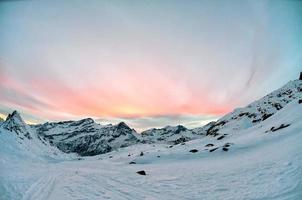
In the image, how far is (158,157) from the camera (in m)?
61.5

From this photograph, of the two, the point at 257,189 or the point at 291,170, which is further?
the point at 291,170

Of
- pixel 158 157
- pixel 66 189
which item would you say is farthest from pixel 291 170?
pixel 158 157

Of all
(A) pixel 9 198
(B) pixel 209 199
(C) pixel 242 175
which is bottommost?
(A) pixel 9 198

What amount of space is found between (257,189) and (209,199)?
10.9ft

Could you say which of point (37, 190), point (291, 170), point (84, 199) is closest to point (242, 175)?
point (291, 170)

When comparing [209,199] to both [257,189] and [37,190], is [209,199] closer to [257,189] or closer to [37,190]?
[257,189]

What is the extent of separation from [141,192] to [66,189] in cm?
600

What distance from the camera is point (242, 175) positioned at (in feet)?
85.7

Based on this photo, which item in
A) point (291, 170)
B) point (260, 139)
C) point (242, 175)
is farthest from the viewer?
point (260, 139)

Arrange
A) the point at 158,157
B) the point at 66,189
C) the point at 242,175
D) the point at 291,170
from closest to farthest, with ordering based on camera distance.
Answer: the point at 291,170 → the point at 66,189 → the point at 242,175 → the point at 158,157

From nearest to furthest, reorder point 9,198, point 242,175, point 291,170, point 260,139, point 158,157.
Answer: point 9,198
point 291,170
point 242,175
point 260,139
point 158,157

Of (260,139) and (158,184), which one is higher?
(260,139)

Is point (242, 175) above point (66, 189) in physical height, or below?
above

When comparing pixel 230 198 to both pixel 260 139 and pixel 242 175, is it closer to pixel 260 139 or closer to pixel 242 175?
pixel 242 175
